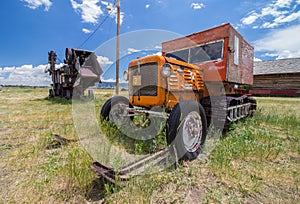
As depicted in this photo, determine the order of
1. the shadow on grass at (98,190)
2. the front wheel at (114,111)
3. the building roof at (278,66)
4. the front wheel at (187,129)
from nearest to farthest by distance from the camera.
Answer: the shadow on grass at (98,190)
the front wheel at (187,129)
the front wheel at (114,111)
the building roof at (278,66)

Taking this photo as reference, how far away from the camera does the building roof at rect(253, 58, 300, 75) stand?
2231 centimetres

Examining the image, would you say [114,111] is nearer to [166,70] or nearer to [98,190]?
[166,70]

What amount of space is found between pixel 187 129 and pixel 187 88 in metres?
1.11

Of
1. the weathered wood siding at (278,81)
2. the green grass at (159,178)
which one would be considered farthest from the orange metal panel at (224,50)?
the weathered wood siding at (278,81)

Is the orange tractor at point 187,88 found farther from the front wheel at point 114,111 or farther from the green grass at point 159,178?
the green grass at point 159,178

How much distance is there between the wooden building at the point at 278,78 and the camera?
21281mm

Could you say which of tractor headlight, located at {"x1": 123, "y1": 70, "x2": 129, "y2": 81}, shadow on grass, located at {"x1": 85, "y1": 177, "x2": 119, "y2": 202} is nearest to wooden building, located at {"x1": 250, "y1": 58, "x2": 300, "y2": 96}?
tractor headlight, located at {"x1": 123, "y1": 70, "x2": 129, "y2": 81}

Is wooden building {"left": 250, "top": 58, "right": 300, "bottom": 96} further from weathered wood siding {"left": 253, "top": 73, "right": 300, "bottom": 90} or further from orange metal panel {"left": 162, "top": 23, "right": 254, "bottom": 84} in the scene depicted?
orange metal panel {"left": 162, "top": 23, "right": 254, "bottom": 84}

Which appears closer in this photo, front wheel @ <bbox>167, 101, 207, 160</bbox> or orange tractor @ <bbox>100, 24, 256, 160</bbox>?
front wheel @ <bbox>167, 101, 207, 160</bbox>

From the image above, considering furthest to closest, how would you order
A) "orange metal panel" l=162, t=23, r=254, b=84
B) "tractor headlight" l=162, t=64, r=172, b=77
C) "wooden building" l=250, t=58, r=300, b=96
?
"wooden building" l=250, t=58, r=300, b=96
"orange metal panel" l=162, t=23, r=254, b=84
"tractor headlight" l=162, t=64, r=172, b=77

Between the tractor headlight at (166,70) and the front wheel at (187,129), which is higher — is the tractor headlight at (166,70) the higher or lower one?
the higher one

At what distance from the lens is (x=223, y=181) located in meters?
1.93

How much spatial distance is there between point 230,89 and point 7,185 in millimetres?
5611

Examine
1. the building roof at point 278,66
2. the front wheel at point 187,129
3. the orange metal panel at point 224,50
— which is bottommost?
the front wheel at point 187,129
